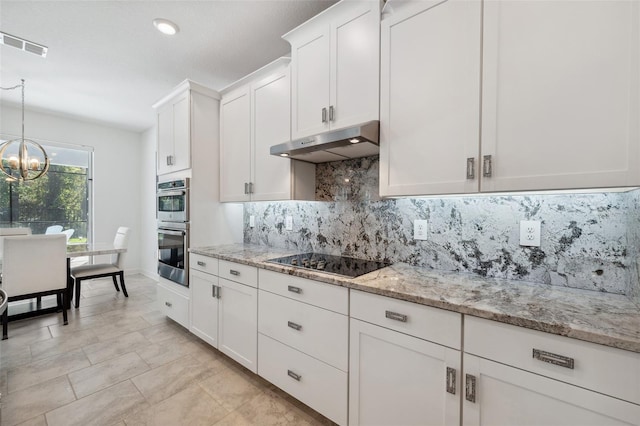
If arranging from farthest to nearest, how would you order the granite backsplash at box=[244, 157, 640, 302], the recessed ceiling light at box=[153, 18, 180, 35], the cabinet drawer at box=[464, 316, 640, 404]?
1. the recessed ceiling light at box=[153, 18, 180, 35]
2. the granite backsplash at box=[244, 157, 640, 302]
3. the cabinet drawer at box=[464, 316, 640, 404]

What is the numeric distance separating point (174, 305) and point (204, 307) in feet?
2.17

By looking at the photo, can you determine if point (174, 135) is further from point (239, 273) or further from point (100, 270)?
point (100, 270)

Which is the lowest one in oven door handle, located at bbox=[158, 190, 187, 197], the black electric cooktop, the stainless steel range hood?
the black electric cooktop

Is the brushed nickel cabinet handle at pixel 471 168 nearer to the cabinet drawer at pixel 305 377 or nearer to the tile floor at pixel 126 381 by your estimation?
the cabinet drawer at pixel 305 377

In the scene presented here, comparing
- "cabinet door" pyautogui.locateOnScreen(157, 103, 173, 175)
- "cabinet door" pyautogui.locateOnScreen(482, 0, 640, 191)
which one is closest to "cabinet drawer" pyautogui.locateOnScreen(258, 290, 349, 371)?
"cabinet door" pyautogui.locateOnScreen(482, 0, 640, 191)

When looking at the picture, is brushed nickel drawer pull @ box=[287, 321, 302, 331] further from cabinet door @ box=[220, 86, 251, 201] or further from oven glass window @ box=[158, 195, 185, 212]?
oven glass window @ box=[158, 195, 185, 212]

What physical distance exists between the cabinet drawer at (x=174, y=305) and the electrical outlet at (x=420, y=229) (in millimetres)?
2280

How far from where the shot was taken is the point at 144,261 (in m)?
5.20

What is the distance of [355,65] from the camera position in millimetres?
1715

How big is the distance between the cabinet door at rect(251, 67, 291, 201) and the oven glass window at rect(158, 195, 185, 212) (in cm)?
86

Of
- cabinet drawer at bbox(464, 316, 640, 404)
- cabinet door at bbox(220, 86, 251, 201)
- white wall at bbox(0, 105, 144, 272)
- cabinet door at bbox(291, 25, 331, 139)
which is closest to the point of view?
cabinet drawer at bbox(464, 316, 640, 404)

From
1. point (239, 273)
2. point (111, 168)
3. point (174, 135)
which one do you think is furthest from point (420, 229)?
point (111, 168)

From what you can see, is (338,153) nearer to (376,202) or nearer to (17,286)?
(376,202)

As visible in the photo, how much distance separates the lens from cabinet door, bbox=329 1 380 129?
1.64 metres
